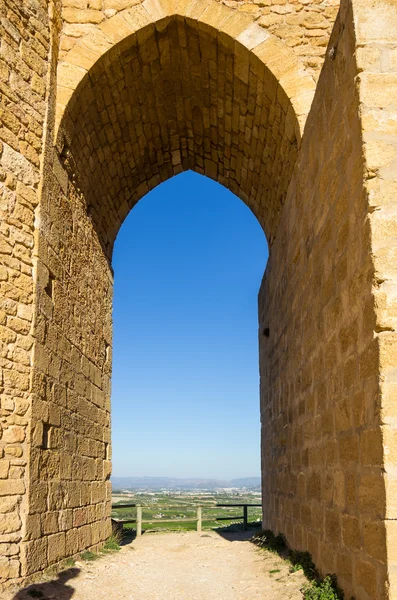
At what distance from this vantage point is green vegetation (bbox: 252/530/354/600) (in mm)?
4409

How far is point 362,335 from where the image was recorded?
3861mm

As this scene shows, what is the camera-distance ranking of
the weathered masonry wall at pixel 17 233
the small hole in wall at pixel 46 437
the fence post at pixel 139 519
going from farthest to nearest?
the fence post at pixel 139 519, the small hole in wall at pixel 46 437, the weathered masonry wall at pixel 17 233

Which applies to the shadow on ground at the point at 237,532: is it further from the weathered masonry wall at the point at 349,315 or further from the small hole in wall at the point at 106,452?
the weathered masonry wall at the point at 349,315

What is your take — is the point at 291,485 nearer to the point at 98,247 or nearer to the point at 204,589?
the point at 204,589

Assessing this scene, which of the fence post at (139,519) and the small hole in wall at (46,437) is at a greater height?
the small hole in wall at (46,437)

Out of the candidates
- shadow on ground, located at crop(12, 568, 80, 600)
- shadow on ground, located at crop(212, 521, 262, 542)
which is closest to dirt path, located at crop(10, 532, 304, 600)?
shadow on ground, located at crop(12, 568, 80, 600)

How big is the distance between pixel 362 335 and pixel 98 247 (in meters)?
5.61

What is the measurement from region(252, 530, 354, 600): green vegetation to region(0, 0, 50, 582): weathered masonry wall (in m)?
2.53

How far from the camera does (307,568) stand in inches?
217

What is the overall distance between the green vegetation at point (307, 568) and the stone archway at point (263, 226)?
0.14 m

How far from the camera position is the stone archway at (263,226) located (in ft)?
12.8

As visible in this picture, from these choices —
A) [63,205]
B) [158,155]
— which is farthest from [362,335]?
[158,155]

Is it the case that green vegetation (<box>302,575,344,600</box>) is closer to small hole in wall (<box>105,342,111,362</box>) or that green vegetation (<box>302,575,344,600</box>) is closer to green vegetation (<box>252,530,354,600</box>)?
green vegetation (<box>252,530,354,600</box>)

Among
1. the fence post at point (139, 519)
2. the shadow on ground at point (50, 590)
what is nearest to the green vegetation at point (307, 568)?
the shadow on ground at point (50, 590)
